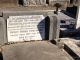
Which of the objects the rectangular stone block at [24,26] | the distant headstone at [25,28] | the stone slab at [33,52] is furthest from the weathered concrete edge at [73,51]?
the distant headstone at [25,28]

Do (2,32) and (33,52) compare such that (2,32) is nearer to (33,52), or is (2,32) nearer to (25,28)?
(25,28)

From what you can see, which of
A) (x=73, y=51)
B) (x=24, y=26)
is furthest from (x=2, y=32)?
(x=73, y=51)

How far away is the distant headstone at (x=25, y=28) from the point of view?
30.9 feet

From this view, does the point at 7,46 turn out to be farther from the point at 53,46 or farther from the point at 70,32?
the point at 70,32

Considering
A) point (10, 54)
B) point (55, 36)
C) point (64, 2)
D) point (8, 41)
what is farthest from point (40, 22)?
point (64, 2)

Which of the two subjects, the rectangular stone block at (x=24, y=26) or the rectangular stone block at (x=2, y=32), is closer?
the rectangular stone block at (x=2, y=32)

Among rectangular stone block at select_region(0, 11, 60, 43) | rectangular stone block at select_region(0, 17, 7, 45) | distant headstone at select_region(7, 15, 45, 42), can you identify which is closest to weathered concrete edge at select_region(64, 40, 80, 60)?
rectangular stone block at select_region(0, 11, 60, 43)

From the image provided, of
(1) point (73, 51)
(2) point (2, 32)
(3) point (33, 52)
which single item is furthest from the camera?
(2) point (2, 32)

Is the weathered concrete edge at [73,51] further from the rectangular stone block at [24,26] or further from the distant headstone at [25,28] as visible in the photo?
the distant headstone at [25,28]

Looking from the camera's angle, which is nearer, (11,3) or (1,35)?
(1,35)

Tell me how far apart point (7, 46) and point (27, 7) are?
3659 mm

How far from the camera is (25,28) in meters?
9.61

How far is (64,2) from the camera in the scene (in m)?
13.3

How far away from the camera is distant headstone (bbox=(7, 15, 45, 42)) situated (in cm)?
942
